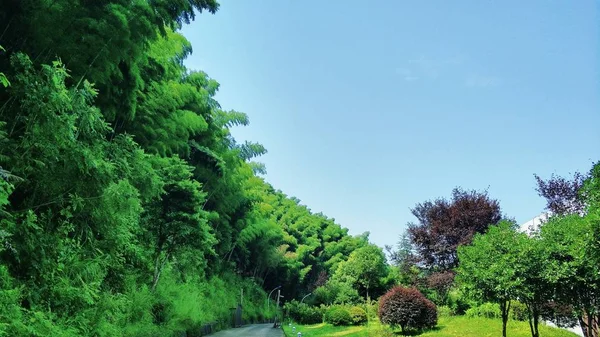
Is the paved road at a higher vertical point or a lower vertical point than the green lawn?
lower

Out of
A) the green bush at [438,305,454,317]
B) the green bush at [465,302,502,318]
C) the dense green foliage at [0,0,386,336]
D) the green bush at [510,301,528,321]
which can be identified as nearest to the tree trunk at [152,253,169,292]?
the dense green foliage at [0,0,386,336]

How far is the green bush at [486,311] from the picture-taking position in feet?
56.6

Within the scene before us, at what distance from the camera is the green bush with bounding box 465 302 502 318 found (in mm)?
17266

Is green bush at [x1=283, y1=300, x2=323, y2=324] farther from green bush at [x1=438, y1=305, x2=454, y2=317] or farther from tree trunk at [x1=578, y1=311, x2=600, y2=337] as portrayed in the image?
tree trunk at [x1=578, y1=311, x2=600, y2=337]

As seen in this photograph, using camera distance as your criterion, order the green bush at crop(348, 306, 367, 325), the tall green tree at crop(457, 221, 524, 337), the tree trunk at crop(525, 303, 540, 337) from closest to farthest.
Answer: the tall green tree at crop(457, 221, 524, 337)
the tree trunk at crop(525, 303, 540, 337)
the green bush at crop(348, 306, 367, 325)

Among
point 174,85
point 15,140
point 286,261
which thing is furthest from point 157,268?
point 286,261

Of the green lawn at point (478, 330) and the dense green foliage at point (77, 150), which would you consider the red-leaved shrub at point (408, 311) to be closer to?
the green lawn at point (478, 330)

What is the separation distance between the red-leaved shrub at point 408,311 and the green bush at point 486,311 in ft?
10.5

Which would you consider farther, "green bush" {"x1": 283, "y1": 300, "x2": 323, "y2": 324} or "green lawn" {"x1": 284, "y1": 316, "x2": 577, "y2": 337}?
"green bush" {"x1": 283, "y1": 300, "x2": 323, "y2": 324}

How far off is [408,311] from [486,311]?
4.70 m

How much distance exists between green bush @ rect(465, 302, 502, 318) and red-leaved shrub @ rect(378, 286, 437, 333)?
319cm

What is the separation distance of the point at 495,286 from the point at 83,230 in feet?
31.5

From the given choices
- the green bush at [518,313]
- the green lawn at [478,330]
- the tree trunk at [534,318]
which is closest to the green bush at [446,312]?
the green lawn at [478,330]

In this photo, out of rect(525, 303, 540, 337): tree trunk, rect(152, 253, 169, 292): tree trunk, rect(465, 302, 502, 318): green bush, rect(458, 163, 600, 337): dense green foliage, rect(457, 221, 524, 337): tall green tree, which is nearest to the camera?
rect(458, 163, 600, 337): dense green foliage
